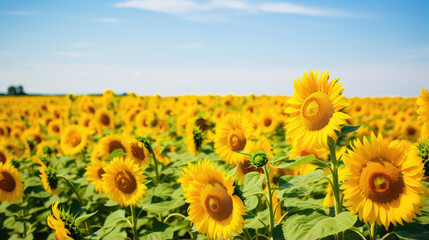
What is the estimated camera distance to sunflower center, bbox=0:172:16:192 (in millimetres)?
3682

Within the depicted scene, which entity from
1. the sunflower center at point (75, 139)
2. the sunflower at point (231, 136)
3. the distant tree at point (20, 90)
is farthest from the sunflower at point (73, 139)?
the distant tree at point (20, 90)

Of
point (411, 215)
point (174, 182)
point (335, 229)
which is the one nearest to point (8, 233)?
point (174, 182)

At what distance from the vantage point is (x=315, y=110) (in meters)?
1.92

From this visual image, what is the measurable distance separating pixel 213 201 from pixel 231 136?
4.87ft

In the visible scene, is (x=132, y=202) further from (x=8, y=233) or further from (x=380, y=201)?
(x=8, y=233)

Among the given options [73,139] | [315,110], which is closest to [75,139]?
[73,139]

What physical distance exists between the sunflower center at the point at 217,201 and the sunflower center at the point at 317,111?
2.28ft

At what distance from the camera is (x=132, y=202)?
2752 mm

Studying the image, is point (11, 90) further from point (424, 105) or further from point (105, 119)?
point (424, 105)

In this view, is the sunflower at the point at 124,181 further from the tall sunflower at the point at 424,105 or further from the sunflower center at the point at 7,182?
the tall sunflower at the point at 424,105

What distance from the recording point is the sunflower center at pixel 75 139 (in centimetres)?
496

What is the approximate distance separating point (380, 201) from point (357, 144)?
1.13 feet

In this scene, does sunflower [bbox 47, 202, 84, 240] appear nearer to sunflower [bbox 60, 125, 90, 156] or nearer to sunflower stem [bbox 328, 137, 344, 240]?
sunflower stem [bbox 328, 137, 344, 240]

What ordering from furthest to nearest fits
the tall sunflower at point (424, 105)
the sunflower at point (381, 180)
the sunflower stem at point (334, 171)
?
1. the tall sunflower at point (424, 105)
2. the sunflower stem at point (334, 171)
3. the sunflower at point (381, 180)
